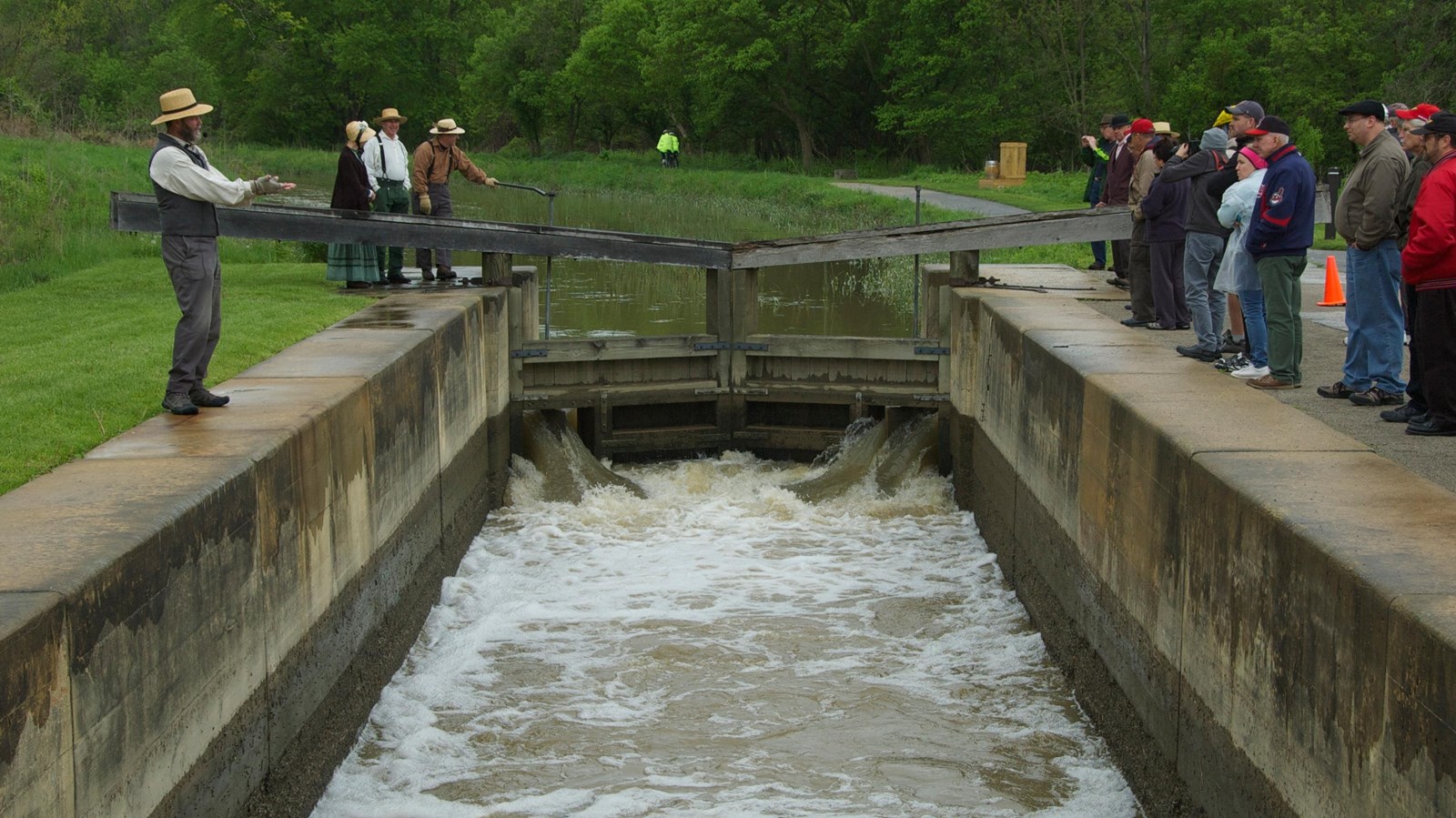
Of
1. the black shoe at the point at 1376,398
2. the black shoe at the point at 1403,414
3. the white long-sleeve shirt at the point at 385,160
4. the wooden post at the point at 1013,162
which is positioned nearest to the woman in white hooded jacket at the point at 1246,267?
the black shoe at the point at 1376,398

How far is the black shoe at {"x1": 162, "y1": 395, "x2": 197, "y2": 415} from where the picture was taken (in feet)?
25.9

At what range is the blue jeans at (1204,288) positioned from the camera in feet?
33.0

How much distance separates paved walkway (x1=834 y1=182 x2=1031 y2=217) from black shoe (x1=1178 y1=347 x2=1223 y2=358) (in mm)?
14515

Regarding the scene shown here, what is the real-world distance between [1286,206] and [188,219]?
5.76m

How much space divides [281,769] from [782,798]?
2254mm

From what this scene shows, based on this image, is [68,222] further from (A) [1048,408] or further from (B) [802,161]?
(B) [802,161]

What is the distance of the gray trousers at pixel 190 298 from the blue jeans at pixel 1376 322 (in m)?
5.98

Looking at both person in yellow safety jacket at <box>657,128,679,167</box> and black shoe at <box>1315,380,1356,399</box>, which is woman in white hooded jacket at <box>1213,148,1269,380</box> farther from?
person in yellow safety jacket at <box>657,128,679,167</box>

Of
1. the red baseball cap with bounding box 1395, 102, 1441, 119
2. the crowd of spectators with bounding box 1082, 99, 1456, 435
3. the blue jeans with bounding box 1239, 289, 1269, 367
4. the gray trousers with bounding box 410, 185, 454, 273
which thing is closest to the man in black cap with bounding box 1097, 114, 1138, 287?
the crowd of spectators with bounding box 1082, 99, 1456, 435

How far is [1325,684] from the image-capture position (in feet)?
16.8

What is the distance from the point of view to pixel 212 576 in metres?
6.00

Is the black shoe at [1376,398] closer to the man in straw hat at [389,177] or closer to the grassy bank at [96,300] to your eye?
the grassy bank at [96,300]

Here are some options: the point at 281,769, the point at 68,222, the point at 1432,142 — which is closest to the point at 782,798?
the point at 281,769

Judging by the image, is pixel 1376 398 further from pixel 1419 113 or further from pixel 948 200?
pixel 948 200
